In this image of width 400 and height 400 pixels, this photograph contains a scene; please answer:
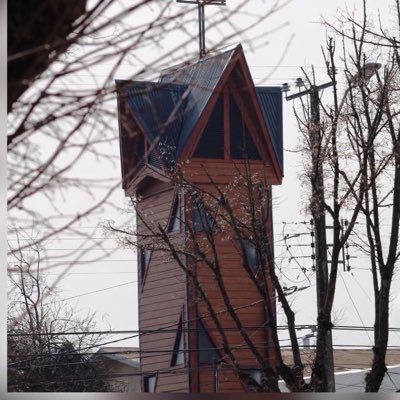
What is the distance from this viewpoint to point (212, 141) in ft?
11.1

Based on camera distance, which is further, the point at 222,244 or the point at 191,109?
the point at 222,244

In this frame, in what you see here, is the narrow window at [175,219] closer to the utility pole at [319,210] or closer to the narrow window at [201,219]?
the narrow window at [201,219]

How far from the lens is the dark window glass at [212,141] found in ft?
11.0

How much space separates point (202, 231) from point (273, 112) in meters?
0.53

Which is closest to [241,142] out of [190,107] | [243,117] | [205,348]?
[243,117]

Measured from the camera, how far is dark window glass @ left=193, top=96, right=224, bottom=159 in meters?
3.35

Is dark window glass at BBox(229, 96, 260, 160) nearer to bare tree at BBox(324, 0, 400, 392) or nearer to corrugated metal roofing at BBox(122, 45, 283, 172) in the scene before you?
corrugated metal roofing at BBox(122, 45, 283, 172)

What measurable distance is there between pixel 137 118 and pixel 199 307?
2.65ft

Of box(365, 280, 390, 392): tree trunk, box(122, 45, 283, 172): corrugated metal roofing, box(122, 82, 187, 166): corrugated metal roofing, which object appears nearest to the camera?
box(122, 82, 187, 166): corrugated metal roofing

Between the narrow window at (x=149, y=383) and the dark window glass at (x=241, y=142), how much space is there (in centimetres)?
90

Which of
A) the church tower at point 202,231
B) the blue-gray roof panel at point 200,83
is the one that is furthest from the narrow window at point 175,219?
the blue-gray roof panel at point 200,83

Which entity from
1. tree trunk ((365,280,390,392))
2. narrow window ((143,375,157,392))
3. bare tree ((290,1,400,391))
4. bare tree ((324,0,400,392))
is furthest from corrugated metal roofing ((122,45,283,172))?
narrow window ((143,375,157,392))

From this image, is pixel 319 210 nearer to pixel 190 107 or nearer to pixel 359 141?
pixel 359 141

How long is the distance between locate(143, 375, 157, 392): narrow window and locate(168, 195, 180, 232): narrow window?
56 centimetres
